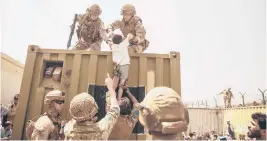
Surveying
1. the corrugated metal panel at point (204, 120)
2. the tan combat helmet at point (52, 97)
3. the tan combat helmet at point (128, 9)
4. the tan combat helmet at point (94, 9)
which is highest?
the tan combat helmet at point (94, 9)

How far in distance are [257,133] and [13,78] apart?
4844mm

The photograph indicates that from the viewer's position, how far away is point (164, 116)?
1.29 meters

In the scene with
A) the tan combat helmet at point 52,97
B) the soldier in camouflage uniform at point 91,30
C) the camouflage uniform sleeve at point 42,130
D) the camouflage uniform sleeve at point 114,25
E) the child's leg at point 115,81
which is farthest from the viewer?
the soldier in camouflage uniform at point 91,30

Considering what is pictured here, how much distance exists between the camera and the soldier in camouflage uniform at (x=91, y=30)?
3885mm

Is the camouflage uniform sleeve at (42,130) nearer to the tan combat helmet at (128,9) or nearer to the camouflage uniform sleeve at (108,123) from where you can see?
the camouflage uniform sleeve at (108,123)

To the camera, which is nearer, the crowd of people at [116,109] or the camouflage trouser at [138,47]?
the crowd of people at [116,109]

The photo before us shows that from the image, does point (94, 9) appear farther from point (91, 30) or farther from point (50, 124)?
point (50, 124)

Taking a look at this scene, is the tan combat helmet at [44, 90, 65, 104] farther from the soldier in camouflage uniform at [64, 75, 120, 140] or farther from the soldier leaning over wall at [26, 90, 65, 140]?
the soldier in camouflage uniform at [64, 75, 120, 140]

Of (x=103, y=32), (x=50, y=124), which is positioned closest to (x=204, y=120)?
(x=103, y=32)

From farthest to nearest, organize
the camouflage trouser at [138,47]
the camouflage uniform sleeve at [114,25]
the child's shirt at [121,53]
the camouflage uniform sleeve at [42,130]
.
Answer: the camouflage uniform sleeve at [114,25] → the camouflage trouser at [138,47] → the child's shirt at [121,53] → the camouflage uniform sleeve at [42,130]

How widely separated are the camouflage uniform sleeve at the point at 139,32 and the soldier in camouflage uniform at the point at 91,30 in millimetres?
564

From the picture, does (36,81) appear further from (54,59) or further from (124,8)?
(124,8)

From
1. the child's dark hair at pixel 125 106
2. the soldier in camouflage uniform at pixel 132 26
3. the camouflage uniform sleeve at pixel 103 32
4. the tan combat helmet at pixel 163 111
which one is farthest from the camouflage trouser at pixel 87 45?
the tan combat helmet at pixel 163 111

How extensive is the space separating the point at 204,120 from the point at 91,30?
43.5 feet
